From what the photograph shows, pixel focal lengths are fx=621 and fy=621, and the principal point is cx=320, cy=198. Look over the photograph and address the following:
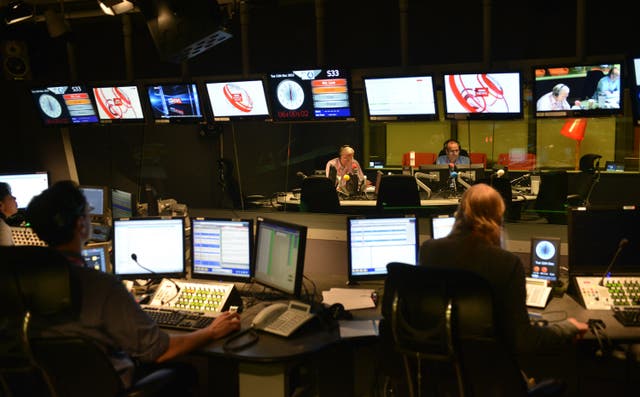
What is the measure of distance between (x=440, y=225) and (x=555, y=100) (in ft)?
6.32

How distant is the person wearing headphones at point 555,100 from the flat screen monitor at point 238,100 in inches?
90.5

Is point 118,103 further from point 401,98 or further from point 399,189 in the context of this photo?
point 399,189

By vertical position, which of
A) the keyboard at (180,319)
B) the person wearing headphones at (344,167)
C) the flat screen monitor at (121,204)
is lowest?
the keyboard at (180,319)

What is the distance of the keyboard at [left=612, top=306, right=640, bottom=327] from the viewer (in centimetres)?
288

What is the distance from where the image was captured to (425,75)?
16.9 ft

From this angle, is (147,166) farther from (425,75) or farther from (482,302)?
(482,302)

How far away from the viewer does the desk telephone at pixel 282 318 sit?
2887 mm

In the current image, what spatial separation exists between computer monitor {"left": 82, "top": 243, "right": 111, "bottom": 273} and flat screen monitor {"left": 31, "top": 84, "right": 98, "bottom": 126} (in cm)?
284

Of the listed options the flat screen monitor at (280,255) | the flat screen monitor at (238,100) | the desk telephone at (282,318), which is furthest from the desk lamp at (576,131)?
the desk telephone at (282,318)

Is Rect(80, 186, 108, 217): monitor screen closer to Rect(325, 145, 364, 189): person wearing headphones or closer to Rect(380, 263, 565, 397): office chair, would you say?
Rect(325, 145, 364, 189): person wearing headphones

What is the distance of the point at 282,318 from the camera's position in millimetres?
2973

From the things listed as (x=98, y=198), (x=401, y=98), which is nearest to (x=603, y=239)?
(x=401, y=98)

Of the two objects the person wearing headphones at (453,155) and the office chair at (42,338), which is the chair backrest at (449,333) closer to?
the office chair at (42,338)

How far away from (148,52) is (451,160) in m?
3.83
